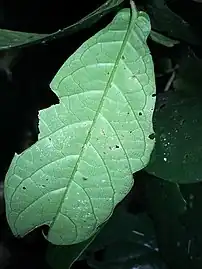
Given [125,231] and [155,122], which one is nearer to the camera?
[155,122]

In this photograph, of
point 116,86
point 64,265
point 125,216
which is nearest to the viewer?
point 116,86

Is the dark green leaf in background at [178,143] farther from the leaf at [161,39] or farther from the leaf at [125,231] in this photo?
the leaf at [125,231]

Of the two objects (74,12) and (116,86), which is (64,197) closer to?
(116,86)

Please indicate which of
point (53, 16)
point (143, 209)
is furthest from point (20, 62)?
point (143, 209)

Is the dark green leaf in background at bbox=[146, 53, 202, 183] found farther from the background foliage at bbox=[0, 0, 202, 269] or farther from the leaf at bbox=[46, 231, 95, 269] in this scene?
the leaf at bbox=[46, 231, 95, 269]

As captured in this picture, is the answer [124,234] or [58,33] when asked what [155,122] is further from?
[124,234]

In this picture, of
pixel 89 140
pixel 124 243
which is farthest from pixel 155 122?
pixel 124 243
